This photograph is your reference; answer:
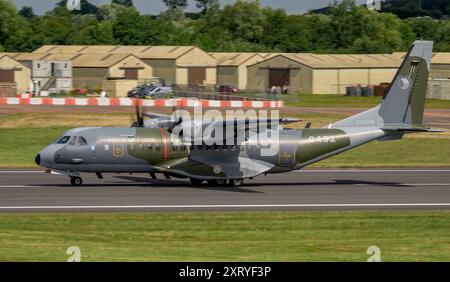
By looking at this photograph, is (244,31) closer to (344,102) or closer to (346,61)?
(346,61)

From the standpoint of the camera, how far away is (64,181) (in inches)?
1385

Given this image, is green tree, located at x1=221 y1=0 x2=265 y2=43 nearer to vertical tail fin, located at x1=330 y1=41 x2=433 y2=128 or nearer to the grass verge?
the grass verge

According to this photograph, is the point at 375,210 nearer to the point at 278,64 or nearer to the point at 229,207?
the point at 229,207

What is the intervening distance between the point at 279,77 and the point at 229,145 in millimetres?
75713

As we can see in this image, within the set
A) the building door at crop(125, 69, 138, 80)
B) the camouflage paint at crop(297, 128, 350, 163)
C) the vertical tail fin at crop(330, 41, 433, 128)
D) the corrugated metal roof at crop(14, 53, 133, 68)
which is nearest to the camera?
the camouflage paint at crop(297, 128, 350, 163)

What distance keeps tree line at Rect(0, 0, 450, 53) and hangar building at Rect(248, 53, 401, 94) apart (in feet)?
96.0

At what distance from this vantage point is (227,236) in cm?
2333

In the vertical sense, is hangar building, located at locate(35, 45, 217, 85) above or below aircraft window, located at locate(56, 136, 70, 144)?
above

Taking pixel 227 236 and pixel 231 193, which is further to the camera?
pixel 231 193

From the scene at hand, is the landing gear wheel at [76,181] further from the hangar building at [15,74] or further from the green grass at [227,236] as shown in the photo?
the hangar building at [15,74]

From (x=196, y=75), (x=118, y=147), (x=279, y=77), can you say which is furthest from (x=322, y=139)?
(x=196, y=75)

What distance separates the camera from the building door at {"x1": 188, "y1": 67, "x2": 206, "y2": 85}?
109869mm

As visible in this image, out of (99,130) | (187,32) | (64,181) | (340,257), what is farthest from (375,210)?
(187,32)

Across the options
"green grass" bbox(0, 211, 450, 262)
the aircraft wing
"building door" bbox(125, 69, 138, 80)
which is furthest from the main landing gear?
"building door" bbox(125, 69, 138, 80)
